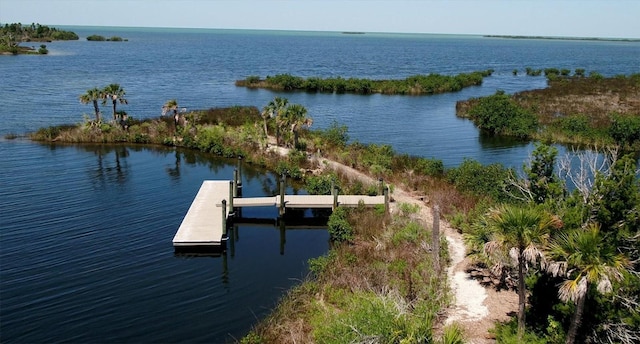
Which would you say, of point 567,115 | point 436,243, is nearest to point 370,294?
point 436,243

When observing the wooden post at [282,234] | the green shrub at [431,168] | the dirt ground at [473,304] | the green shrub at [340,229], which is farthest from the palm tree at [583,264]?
the green shrub at [431,168]

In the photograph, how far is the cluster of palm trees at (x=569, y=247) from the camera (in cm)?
1146

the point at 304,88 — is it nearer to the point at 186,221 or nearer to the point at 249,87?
the point at 249,87

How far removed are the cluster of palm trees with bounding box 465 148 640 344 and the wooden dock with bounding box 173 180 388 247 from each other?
511 inches

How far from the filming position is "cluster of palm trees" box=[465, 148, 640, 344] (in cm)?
1146

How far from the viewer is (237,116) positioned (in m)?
48.6

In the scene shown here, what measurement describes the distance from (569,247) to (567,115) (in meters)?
47.3

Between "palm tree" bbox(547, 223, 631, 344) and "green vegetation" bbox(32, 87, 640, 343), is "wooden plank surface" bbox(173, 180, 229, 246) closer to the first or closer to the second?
"green vegetation" bbox(32, 87, 640, 343)

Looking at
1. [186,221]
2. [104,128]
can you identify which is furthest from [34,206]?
[104,128]

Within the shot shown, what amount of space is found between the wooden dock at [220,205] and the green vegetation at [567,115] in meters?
21.1

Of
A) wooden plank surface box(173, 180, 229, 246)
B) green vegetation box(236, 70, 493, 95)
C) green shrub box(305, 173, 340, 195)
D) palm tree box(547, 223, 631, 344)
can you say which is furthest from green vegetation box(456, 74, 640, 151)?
palm tree box(547, 223, 631, 344)

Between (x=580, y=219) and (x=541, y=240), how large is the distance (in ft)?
7.72

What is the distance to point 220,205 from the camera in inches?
1057

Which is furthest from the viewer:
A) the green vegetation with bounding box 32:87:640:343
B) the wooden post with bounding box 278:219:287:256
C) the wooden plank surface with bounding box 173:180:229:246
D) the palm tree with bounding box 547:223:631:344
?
the wooden post with bounding box 278:219:287:256
